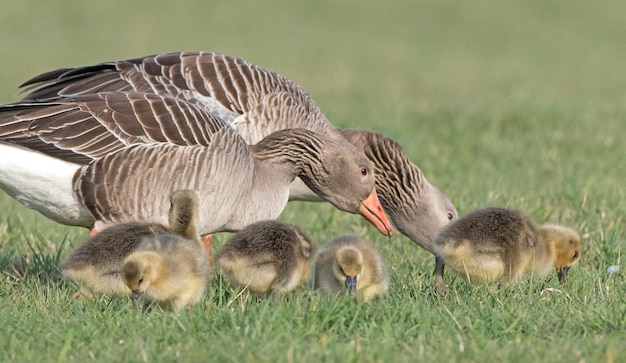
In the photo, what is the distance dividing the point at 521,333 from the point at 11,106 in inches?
159

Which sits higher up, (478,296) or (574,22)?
(478,296)

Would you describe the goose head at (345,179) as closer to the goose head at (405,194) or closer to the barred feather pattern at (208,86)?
the goose head at (405,194)

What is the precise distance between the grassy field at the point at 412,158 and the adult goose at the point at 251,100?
1.24ft

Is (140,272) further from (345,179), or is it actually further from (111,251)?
(345,179)

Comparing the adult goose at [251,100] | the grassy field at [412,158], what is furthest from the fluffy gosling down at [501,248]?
the adult goose at [251,100]

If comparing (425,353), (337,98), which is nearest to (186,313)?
(425,353)

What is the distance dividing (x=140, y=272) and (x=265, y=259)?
2.73 ft

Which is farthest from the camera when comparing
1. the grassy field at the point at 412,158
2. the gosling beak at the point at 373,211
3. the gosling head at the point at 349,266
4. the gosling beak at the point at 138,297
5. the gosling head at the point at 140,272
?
the gosling beak at the point at 373,211

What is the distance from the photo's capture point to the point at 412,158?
39.6ft

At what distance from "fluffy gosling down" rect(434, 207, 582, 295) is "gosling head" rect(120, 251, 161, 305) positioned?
6.08 feet

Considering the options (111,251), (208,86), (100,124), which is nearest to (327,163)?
(208,86)

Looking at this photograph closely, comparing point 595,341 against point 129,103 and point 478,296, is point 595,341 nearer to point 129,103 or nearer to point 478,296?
point 478,296

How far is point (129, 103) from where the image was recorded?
285 inches

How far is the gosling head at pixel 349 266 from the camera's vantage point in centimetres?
Result: 572
